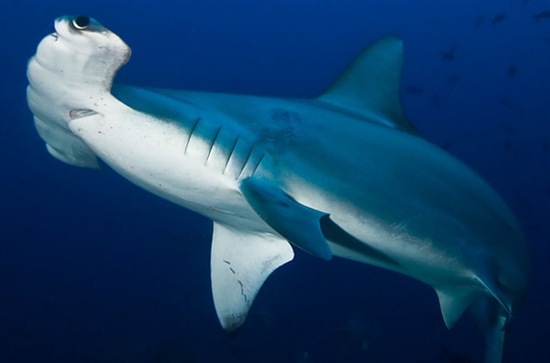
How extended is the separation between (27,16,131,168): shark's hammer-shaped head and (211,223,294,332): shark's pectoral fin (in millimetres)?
1309

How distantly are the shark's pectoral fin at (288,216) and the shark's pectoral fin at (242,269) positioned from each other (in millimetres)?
774

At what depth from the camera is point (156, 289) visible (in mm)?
16734

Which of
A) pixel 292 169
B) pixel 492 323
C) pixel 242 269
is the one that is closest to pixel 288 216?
pixel 292 169

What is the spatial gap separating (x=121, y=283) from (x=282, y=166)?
16768 mm

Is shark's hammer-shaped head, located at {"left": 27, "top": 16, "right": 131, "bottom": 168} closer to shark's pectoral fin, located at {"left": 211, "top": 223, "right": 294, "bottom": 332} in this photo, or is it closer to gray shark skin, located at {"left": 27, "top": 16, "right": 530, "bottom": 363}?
gray shark skin, located at {"left": 27, "top": 16, "right": 530, "bottom": 363}

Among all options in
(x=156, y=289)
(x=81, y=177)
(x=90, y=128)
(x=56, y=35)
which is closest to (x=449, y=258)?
(x=90, y=128)

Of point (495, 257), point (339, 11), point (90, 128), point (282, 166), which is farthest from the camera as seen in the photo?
point (339, 11)

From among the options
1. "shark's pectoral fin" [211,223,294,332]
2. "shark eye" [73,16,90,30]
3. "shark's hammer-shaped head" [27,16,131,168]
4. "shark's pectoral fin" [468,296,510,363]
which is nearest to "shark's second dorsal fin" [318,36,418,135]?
"shark's pectoral fin" [211,223,294,332]

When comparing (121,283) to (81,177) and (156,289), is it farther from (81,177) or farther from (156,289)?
(81,177)

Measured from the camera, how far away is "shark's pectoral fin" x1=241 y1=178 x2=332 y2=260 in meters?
1.96

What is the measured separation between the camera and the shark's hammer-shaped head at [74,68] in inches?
67.4

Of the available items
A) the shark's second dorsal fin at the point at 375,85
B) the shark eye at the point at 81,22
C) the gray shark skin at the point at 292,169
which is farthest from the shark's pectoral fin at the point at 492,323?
the shark eye at the point at 81,22

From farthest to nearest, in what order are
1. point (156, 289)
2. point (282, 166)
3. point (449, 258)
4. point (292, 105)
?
point (156, 289) → point (449, 258) → point (292, 105) → point (282, 166)

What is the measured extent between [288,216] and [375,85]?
1.67 meters
